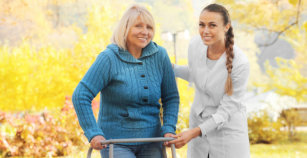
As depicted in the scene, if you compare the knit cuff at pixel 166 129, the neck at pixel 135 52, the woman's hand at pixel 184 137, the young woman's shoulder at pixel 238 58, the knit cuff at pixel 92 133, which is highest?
the neck at pixel 135 52

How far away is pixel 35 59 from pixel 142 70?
7.89m

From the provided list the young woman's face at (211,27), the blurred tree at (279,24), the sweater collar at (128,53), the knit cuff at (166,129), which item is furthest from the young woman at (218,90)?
the blurred tree at (279,24)

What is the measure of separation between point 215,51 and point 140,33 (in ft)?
1.80

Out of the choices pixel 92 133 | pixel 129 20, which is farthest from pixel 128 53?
pixel 92 133

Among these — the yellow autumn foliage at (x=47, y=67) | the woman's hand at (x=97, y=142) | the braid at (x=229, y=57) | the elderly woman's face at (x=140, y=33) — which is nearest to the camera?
the woman's hand at (x=97, y=142)

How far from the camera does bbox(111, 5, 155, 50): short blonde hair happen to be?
1966 millimetres

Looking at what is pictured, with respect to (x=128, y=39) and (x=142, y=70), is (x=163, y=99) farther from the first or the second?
(x=128, y=39)

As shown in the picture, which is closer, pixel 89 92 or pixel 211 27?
pixel 89 92

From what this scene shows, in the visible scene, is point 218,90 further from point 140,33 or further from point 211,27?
point 140,33

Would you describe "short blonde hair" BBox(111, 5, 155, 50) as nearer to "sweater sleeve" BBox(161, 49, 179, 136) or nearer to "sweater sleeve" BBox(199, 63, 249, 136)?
"sweater sleeve" BBox(161, 49, 179, 136)

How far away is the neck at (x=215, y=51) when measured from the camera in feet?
7.44

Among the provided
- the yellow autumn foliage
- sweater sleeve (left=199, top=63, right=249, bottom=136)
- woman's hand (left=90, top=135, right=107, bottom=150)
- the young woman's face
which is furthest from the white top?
the yellow autumn foliage

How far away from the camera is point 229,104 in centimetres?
221

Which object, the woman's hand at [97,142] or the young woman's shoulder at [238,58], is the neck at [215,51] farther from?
the woman's hand at [97,142]
